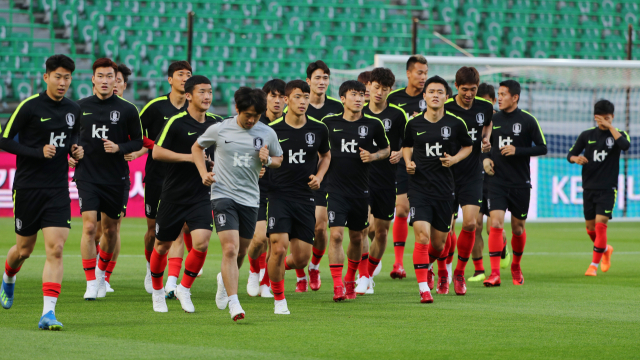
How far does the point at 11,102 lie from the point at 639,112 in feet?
49.4

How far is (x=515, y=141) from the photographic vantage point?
34.8 ft

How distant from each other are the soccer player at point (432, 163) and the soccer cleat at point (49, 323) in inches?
142

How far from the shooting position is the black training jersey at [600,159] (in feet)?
39.4

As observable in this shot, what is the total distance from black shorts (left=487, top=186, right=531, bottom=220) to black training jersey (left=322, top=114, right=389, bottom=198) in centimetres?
225

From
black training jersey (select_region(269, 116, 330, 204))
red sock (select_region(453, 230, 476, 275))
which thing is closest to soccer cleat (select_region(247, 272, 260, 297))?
black training jersey (select_region(269, 116, 330, 204))

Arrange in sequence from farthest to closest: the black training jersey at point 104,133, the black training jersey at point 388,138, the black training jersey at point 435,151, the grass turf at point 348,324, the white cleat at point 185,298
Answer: the black training jersey at point 388,138, the black training jersey at point 435,151, the black training jersey at point 104,133, the white cleat at point 185,298, the grass turf at point 348,324

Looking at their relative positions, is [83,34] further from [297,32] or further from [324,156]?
[324,156]

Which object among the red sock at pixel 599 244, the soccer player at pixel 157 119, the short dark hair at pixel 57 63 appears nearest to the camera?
the short dark hair at pixel 57 63

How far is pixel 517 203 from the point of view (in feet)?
34.7

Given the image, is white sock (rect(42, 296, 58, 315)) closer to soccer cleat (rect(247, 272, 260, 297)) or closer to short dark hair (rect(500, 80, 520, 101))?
soccer cleat (rect(247, 272, 260, 297))

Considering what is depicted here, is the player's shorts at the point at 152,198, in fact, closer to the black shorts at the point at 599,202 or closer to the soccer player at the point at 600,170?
the soccer player at the point at 600,170

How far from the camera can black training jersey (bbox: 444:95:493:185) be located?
9.59 metres

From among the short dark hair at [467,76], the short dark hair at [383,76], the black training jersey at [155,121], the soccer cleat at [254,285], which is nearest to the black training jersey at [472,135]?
the short dark hair at [467,76]

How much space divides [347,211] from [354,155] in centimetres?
57
